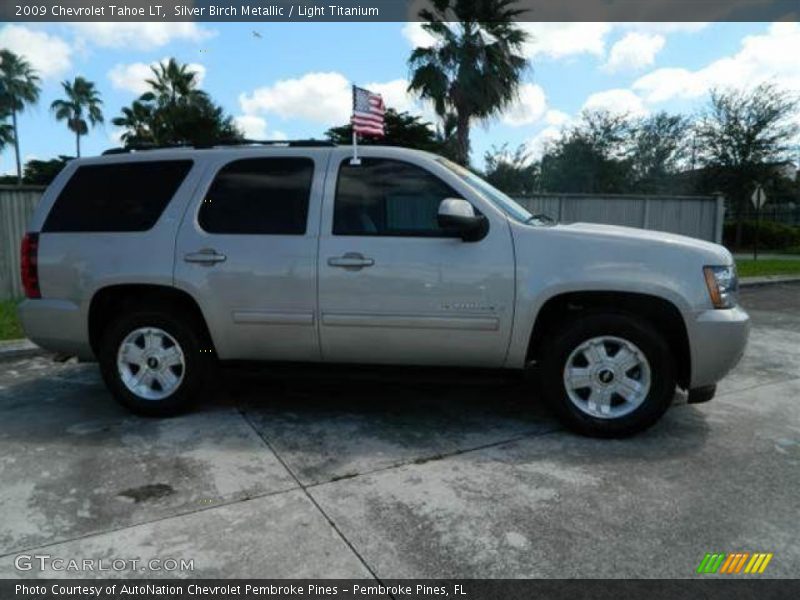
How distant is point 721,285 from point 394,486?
236 centimetres

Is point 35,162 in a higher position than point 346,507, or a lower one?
higher

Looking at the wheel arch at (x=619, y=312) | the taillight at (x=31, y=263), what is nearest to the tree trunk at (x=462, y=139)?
the wheel arch at (x=619, y=312)

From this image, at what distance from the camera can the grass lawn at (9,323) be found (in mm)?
6582

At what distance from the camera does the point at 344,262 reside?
12.5ft

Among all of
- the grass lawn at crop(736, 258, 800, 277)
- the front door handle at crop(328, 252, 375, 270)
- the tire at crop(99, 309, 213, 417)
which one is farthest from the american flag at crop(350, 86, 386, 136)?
the grass lawn at crop(736, 258, 800, 277)

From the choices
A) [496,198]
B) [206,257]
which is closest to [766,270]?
[496,198]

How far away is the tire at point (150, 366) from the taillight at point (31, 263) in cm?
65

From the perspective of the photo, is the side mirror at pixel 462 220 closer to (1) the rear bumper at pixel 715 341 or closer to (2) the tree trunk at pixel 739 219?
(1) the rear bumper at pixel 715 341

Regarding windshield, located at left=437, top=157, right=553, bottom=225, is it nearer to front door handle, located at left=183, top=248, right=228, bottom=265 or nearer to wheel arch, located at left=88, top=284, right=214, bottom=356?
front door handle, located at left=183, top=248, right=228, bottom=265

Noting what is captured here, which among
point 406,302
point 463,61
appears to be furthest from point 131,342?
point 463,61

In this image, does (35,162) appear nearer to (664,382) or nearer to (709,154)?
(709,154)

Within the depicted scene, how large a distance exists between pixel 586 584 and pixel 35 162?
4500cm

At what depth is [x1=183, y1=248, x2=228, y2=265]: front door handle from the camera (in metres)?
3.96
